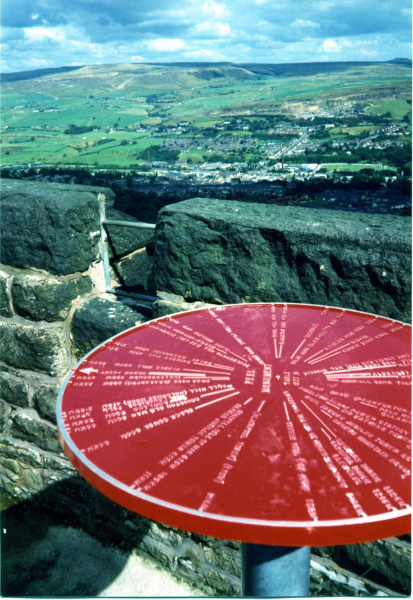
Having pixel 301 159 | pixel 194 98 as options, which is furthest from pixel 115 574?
pixel 194 98

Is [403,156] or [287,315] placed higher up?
[403,156]

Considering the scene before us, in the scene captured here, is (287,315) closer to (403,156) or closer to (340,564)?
(340,564)

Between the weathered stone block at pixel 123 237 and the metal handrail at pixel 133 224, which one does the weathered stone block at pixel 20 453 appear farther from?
the metal handrail at pixel 133 224

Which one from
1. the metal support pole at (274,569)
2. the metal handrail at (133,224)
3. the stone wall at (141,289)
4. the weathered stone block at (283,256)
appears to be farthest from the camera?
the metal handrail at (133,224)

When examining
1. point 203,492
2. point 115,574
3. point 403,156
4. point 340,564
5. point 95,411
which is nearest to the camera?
point 203,492

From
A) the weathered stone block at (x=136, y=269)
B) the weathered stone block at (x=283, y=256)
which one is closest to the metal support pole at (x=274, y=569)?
the weathered stone block at (x=283, y=256)
